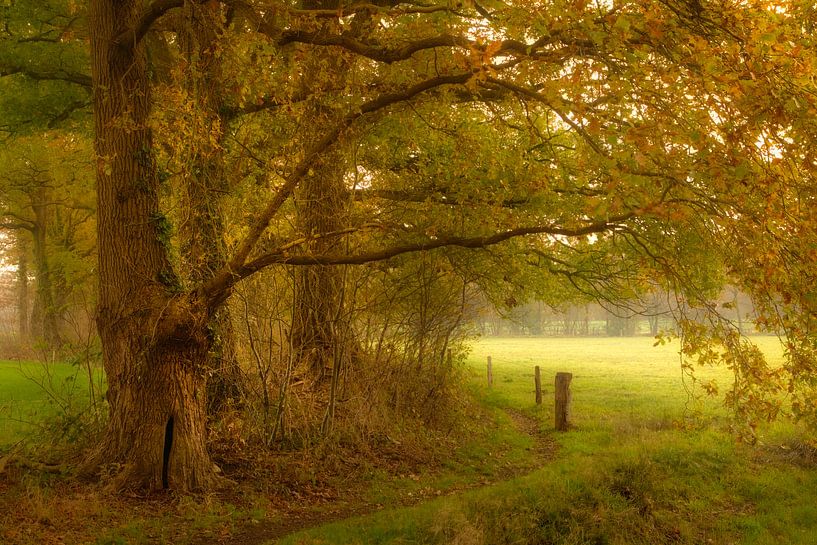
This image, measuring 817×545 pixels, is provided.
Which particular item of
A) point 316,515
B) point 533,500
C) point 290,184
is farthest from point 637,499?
point 290,184

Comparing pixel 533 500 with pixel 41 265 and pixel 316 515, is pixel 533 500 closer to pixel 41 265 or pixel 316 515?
pixel 316 515

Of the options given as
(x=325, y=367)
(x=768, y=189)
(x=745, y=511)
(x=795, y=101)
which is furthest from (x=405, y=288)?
(x=795, y=101)

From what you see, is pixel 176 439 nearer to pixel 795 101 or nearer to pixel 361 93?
pixel 361 93

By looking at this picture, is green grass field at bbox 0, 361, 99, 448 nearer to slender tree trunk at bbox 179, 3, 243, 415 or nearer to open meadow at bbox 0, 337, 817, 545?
open meadow at bbox 0, 337, 817, 545

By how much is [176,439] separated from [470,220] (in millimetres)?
6195

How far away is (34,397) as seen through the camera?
1562 centimetres

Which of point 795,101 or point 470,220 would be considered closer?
point 795,101

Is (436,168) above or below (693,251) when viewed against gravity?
above

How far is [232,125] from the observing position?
11523 millimetres

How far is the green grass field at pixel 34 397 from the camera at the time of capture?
9750 millimetres

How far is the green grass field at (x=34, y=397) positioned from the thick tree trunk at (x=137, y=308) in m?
1.28

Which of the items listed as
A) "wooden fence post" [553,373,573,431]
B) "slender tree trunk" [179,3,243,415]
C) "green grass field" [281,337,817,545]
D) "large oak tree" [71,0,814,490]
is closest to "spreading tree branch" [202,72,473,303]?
"large oak tree" [71,0,814,490]

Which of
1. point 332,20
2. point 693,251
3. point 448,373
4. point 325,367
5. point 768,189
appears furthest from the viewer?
point 448,373

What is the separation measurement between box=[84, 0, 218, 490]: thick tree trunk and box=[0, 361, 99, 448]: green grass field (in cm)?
128
